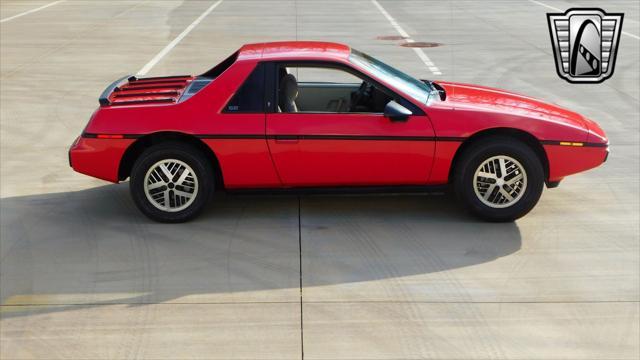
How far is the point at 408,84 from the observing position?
803 centimetres

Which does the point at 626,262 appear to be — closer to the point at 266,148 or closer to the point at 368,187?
the point at 368,187

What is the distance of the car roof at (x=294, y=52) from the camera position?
25.4 ft

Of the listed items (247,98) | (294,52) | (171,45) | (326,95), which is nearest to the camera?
(247,98)

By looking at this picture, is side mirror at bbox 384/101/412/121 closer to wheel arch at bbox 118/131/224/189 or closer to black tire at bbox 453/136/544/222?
black tire at bbox 453/136/544/222

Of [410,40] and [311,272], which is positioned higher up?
[311,272]

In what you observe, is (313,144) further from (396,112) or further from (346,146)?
(396,112)

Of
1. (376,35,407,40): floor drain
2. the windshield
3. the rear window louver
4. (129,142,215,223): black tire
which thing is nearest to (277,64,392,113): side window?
the windshield

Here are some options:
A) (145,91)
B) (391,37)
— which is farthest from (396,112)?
(391,37)

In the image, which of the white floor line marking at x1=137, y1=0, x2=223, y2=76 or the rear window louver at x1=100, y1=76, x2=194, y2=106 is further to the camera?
the white floor line marking at x1=137, y1=0, x2=223, y2=76

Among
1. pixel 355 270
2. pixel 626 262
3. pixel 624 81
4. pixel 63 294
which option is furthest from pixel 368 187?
pixel 624 81

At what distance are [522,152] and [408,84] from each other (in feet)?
3.90

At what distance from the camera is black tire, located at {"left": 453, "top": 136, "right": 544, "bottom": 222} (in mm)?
7574

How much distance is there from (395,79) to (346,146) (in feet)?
2.81

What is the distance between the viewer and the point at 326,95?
8.61 metres
